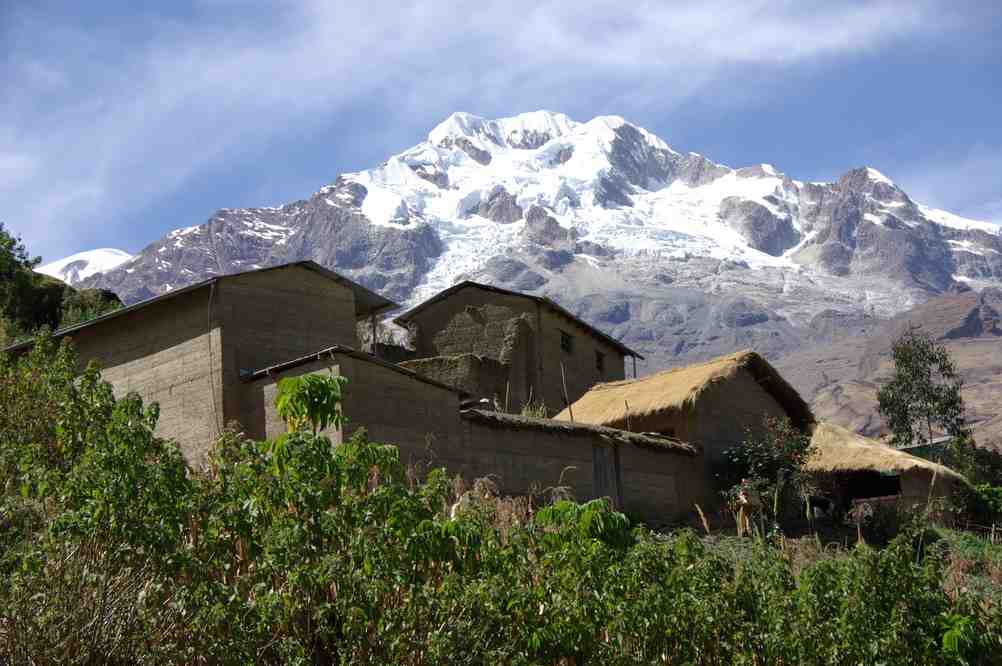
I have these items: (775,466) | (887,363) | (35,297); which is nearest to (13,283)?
(35,297)

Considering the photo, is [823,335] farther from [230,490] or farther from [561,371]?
[230,490]

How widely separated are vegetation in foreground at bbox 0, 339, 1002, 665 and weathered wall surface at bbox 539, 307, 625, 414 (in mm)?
22296

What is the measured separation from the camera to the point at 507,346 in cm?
3303

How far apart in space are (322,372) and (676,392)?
28.7 feet

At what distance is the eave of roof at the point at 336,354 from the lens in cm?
1969

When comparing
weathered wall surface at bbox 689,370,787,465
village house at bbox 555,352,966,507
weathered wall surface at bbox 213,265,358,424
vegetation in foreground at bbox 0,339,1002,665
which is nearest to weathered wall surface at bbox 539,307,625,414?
village house at bbox 555,352,966,507

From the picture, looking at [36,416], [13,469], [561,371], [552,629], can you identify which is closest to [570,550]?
[552,629]

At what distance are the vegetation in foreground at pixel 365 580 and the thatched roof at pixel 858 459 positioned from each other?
604 inches

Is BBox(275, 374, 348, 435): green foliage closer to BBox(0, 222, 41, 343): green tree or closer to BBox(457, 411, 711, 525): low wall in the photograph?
BBox(457, 411, 711, 525): low wall

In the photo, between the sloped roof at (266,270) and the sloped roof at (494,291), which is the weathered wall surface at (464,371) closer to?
the sloped roof at (494,291)

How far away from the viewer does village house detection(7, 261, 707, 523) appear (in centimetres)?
2011

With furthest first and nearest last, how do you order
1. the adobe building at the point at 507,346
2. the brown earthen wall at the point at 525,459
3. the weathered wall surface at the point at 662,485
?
the adobe building at the point at 507,346 → the weathered wall surface at the point at 662,485 → the brown earthen wall at the point at 525,459

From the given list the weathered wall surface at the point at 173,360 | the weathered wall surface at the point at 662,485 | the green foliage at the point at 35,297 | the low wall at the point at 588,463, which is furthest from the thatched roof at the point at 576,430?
the green foliage at the point at 35,297

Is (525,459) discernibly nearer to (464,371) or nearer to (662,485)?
(662,485)
